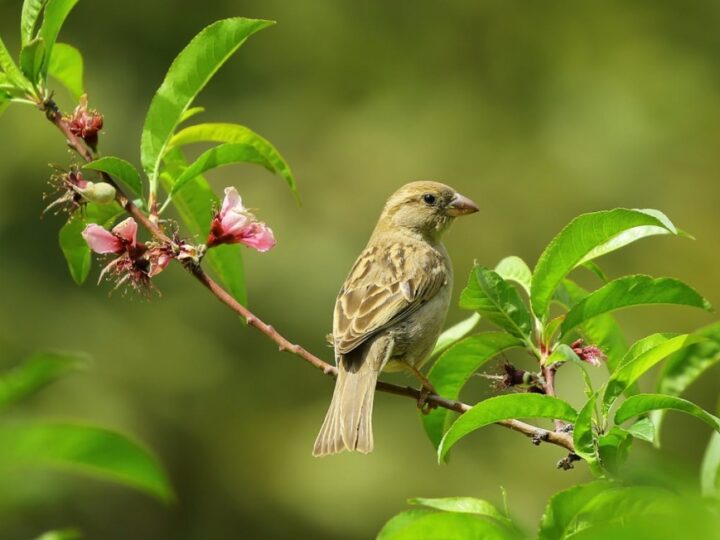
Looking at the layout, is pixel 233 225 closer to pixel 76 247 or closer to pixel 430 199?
pixel 76 247

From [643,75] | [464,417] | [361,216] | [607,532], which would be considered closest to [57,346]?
[361,216]

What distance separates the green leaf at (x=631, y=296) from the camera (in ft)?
9.61

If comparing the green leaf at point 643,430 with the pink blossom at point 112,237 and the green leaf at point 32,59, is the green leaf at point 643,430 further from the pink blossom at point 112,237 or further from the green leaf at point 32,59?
the green leaf at point 32,59

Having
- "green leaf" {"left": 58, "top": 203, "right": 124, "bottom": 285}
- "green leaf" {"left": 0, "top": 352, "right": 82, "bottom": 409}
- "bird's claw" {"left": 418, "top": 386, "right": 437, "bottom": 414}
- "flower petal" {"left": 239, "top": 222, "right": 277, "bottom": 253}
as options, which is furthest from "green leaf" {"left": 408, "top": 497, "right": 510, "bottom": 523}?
"green leaf" {"left": 58, "top": 203, "right": 124, "bottom": 285}

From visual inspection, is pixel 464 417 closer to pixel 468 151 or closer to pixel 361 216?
pixel 361 216

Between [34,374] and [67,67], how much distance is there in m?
1.98

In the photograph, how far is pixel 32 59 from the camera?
10.2ft

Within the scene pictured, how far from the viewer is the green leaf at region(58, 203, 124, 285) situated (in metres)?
3.40

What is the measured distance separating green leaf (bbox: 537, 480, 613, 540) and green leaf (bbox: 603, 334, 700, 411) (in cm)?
56

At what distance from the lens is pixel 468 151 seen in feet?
48.1

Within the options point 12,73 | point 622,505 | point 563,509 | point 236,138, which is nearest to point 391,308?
point 236,138

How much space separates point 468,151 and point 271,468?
4741 mm

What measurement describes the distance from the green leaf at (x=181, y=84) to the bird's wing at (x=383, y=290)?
1388mm

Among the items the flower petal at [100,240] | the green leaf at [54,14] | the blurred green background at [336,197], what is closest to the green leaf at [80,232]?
the flower petal at [100,240]
